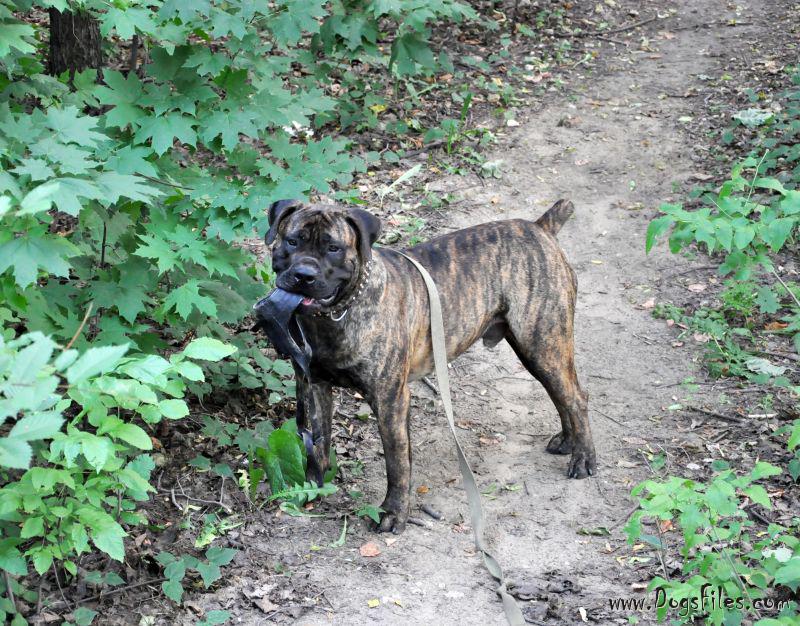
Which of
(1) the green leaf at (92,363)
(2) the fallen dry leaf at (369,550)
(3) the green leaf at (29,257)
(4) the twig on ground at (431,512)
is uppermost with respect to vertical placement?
(3) the green leaf at (29,257)

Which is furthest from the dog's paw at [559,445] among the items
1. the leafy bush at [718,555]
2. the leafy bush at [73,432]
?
the leafy bush at [73,432]

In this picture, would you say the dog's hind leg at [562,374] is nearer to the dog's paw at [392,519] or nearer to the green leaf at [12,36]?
the dog's paw at [392,519]

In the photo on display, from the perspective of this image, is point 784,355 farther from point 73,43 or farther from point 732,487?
point 73,43

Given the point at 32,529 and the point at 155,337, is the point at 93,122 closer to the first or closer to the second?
the point at 155,337

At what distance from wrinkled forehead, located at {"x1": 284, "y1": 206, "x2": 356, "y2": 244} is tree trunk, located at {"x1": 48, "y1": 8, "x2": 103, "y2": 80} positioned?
4430mm

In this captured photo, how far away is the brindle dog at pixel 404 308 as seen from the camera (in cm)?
468

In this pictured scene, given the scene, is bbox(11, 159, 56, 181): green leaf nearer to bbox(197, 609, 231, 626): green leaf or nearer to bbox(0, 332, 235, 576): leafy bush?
bbox(0, 332, 235, 576): leafy bush

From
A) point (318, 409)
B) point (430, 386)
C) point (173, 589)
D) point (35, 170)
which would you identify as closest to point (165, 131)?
point (35, 170)

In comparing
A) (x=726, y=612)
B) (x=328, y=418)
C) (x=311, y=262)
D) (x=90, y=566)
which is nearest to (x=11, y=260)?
(x=311, y=262)

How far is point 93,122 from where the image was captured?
14.5 feet

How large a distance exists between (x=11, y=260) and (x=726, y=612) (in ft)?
12.0

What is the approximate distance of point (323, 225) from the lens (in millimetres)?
4621

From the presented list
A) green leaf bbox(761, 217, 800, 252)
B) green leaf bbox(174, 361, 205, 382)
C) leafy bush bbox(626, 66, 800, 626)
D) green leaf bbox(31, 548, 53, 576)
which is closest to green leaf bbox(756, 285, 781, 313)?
leafy bush bbox(626, 66, 800, 626)

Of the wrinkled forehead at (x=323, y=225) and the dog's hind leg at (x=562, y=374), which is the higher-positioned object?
the wrinkled forehead at (x=323, y=225)
